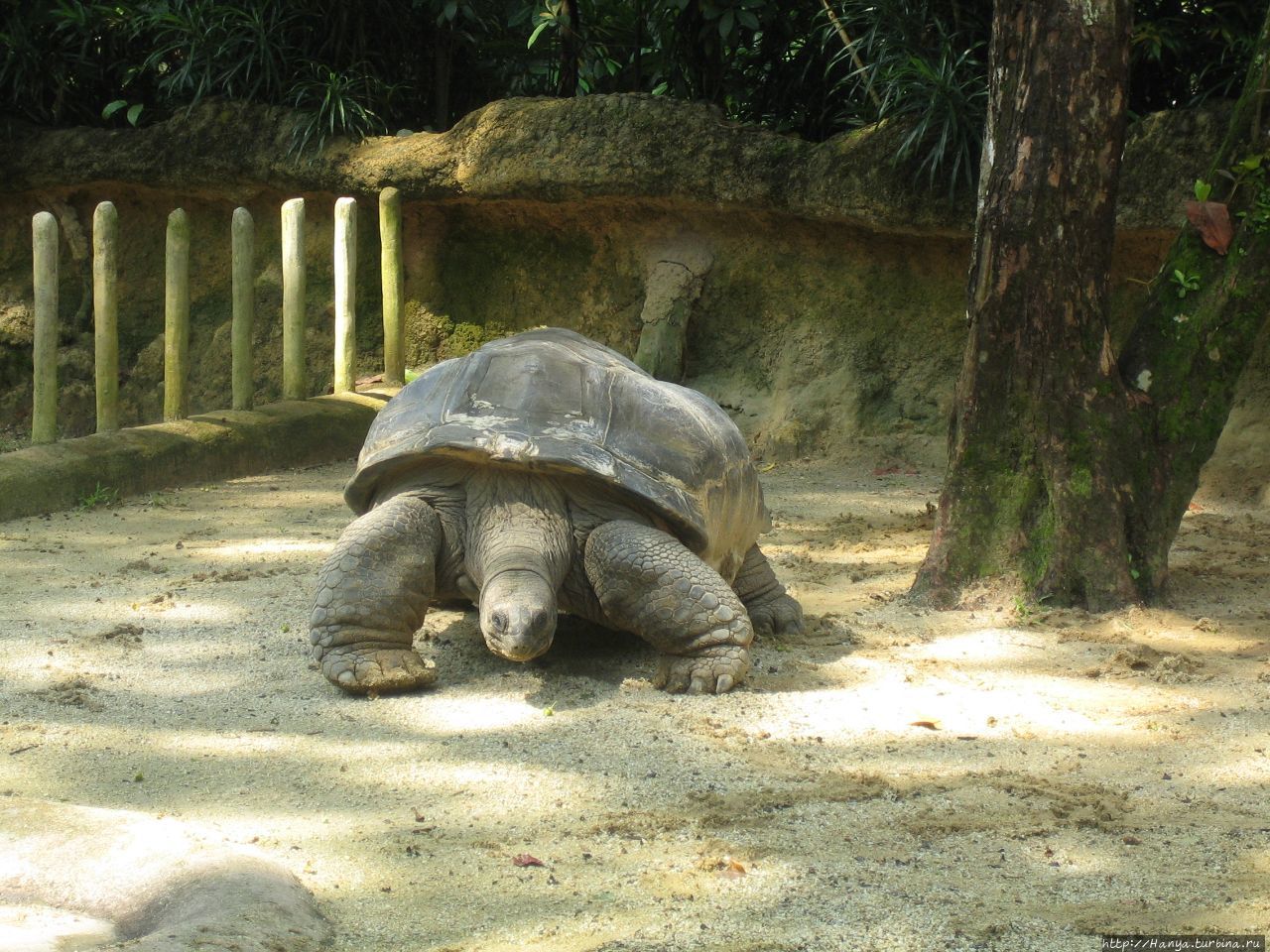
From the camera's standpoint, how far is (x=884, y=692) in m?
4.01

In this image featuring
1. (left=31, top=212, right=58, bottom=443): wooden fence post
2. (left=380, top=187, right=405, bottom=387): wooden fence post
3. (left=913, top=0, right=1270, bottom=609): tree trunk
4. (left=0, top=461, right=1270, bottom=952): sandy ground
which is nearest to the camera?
(left=0, top=461, right=1270, bottom=952): sandy ground

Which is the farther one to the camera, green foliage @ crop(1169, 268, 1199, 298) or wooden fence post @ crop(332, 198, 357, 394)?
wooden fence post @ crop(332, 198, 357, 394)

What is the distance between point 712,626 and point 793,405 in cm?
438

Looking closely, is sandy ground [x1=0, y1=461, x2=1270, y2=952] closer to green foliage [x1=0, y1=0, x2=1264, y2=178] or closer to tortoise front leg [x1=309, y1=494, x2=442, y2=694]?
tortoise front leg [x1=309, y1=494, x2=442, y2=694]

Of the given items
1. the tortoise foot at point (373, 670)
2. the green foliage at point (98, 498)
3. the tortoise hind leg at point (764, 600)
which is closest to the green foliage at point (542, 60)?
the tortoise hind leg at point (764, 600)

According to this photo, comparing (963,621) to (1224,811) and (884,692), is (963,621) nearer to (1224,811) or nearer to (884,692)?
(884,692)

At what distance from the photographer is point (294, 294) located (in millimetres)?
8109

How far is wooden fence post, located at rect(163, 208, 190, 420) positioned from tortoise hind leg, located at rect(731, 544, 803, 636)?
150 inches

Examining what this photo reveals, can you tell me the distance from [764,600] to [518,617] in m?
1.28

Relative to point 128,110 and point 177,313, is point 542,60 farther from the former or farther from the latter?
point 177,313

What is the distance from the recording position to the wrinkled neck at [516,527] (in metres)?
4.01

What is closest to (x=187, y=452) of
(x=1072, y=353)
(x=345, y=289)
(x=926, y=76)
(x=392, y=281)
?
(x=345, y=289)

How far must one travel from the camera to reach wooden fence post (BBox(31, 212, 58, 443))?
6.85 metres

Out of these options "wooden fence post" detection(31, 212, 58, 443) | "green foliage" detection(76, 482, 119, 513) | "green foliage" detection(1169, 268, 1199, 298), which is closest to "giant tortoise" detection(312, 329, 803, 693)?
"green foliage" detection(1169, 268, 1199, 298)
